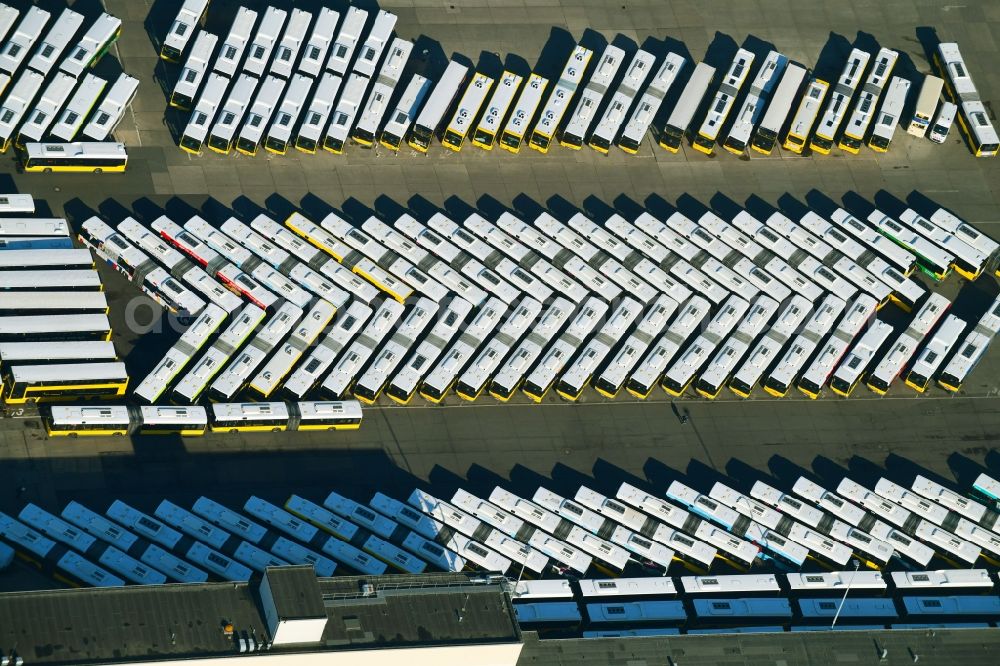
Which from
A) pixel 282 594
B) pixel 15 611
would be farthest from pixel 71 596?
pixel 282 594

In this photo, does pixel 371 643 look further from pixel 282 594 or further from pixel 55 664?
pixel 55 664

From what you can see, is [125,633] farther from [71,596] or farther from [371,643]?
[371,643]

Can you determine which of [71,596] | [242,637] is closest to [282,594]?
[242,637]

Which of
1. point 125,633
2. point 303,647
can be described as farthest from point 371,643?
point 125,633

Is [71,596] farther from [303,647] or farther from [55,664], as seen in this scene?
[303,647]

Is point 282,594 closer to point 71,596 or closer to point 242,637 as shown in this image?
point 242,637

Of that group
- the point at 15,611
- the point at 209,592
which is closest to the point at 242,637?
the point at 209,592
